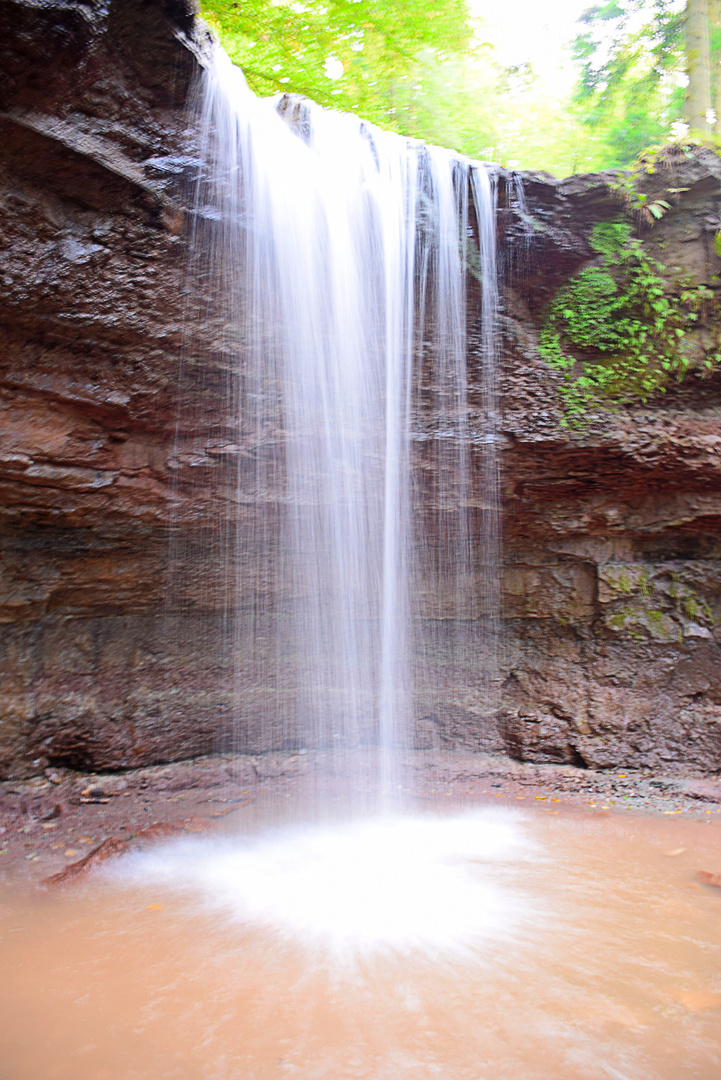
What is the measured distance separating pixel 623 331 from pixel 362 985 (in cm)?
559

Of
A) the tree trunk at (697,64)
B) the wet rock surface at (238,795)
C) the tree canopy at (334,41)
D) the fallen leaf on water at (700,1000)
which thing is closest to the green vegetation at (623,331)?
the wet rock surface at (238,795)

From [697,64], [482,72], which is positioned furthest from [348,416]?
[697,64]

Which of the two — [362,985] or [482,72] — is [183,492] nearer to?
[362,985]

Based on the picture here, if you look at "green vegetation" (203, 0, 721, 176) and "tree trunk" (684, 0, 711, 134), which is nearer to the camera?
"green vegetation" (203, 0, 721, 176)

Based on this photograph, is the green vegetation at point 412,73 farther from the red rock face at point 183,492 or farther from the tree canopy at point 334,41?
the red rock face at point 183,492

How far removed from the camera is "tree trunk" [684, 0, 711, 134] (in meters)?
8.16

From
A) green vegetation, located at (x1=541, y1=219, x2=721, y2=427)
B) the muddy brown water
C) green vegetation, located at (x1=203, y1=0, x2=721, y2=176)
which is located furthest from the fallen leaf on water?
green vegetation, located at (x1=203, y1=0, x2=721, y2=176)

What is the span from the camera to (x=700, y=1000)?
106 inches

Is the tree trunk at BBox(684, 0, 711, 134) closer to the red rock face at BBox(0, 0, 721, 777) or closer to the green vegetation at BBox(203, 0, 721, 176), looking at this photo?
the green vegetation at BBox(203, 0, 721, 176)

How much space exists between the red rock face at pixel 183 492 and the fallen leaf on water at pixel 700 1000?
355 cm

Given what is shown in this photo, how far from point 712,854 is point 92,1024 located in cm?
392

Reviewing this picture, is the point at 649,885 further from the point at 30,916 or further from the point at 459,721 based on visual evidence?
the point at 30,916

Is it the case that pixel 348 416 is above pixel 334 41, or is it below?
below

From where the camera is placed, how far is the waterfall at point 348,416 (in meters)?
5.25
